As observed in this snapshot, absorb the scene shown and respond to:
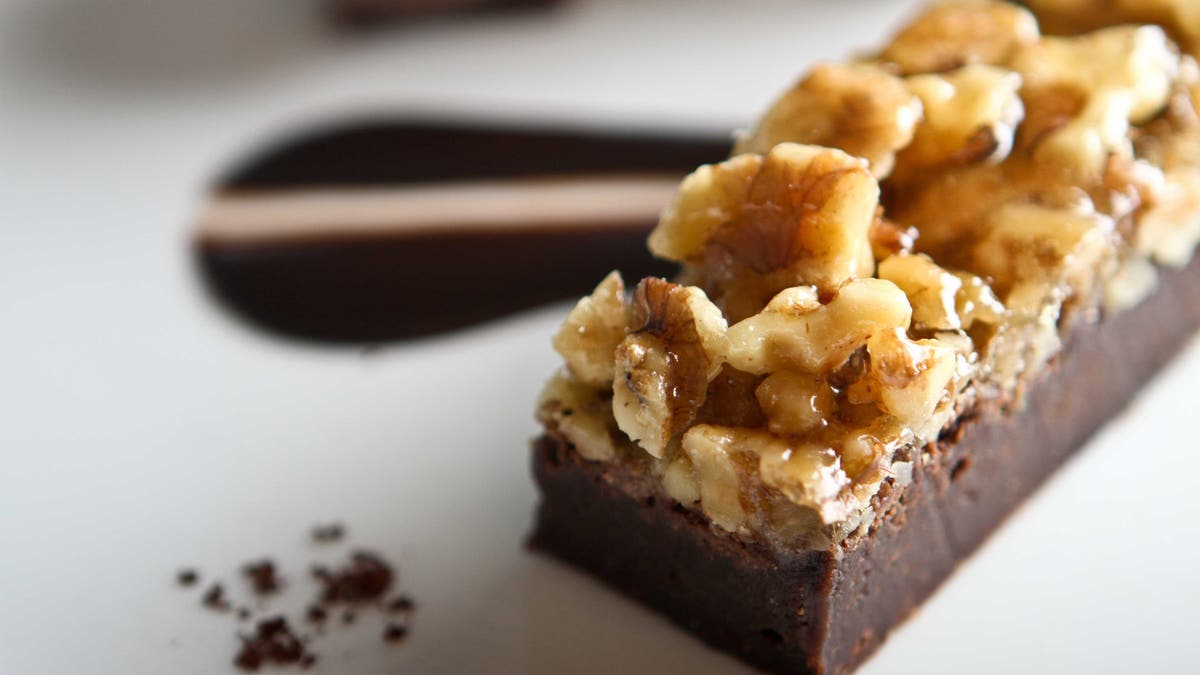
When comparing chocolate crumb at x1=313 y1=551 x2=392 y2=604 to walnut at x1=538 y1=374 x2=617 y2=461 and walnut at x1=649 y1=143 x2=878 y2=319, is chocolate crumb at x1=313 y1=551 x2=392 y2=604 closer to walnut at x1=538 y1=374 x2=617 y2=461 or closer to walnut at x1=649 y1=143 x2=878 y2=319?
walnut at x1=538 y1=374 x2=617 y2=461

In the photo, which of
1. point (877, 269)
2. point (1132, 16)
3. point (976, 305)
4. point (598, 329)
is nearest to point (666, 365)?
point (598, 329)

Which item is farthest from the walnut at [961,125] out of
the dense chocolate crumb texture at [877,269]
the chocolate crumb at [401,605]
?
the chocolate crumb at [401,605]

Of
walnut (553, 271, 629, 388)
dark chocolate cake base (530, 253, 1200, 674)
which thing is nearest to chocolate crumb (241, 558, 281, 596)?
dark chocolate cake base (530, 253, 1200, 674)

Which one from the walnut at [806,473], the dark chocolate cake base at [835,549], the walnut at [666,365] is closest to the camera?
the walnut at [806,473]

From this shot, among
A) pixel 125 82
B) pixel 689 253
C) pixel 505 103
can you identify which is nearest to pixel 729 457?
pixel 689 253

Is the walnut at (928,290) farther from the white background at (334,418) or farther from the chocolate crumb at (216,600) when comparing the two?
the chocolate crumb at (216,600)
